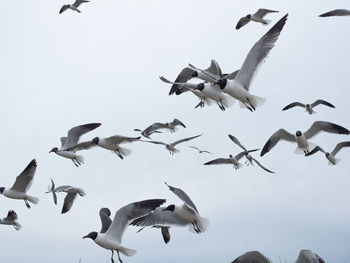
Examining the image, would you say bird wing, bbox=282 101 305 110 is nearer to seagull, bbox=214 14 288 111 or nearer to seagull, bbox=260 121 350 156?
seagull, bbox=260 121 350 156

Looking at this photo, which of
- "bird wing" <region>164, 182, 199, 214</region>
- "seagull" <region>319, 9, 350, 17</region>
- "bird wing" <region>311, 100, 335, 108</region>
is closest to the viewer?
"bird wing" <region>164, 182, 199, 214</region>

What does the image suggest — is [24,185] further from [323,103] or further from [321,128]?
[323,103]

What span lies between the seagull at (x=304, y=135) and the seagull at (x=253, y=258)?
8244mm

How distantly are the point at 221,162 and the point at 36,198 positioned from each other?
5.23 m

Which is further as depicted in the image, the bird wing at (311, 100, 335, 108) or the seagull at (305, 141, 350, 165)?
the seagull at (305, 141, 350, 165)

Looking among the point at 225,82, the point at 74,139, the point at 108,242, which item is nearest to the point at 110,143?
the point at 74,139

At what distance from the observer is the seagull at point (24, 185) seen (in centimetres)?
1834

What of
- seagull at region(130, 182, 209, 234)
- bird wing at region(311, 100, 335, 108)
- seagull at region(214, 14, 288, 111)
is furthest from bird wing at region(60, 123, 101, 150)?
bird wing at region(311, 100, 335, 108)

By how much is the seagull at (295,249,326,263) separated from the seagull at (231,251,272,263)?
423mm

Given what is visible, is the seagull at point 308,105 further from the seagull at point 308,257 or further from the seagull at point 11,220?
the seagull at point 308,257

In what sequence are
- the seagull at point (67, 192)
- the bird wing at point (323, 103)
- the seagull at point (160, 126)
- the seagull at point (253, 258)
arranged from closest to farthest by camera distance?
1. the seagull at point (253, 258)
2. the seagull at point (67, 192)
3. the seagull at point (160, 126)
4. the bird wing at point (323, 103)

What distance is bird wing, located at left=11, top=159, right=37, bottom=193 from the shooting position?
18.3m

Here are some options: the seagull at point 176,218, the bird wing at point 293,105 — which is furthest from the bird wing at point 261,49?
the bird wing at point 293,105

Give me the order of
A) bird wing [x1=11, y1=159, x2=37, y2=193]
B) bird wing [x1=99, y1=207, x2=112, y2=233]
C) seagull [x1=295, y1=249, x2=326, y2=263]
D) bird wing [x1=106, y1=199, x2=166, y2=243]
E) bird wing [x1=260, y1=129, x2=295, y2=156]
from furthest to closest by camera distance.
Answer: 1. bird wing [x1=260, y1=129, x2=295, y2=156]
2. bird wing [x1=11, y1=159, x2=37, y2=193]
3. bird wing [x1=99, y1=207, x2=112, y2=233]
4. bird wing [x1=106, y1=199, x2=166, y2=243]
5. seagull [x1=295, y1=249, x2=326, y2=263]
